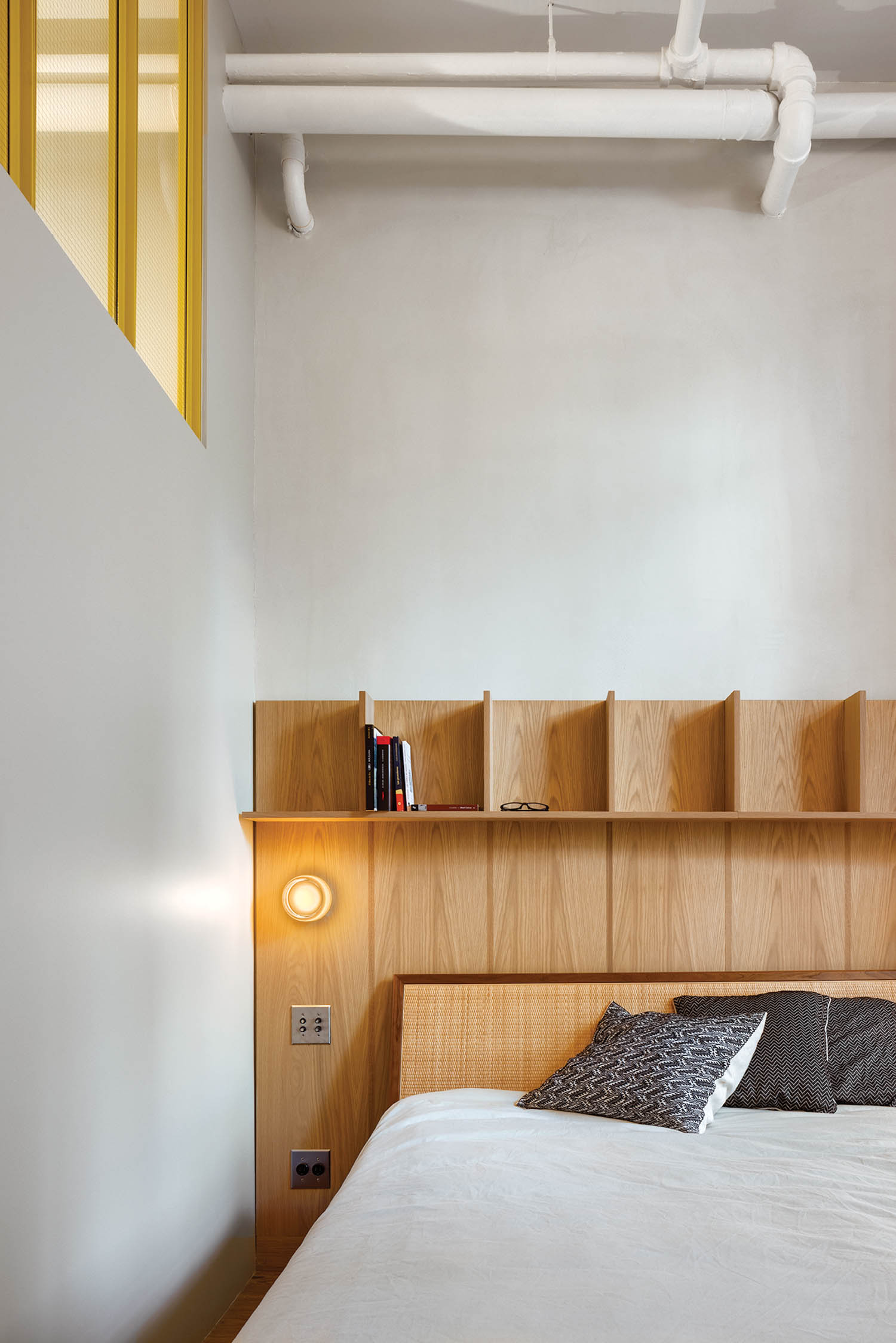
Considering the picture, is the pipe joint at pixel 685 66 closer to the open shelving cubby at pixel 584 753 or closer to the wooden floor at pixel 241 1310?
the open shelving cubby at pixel 584 753

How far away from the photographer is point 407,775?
271 cm

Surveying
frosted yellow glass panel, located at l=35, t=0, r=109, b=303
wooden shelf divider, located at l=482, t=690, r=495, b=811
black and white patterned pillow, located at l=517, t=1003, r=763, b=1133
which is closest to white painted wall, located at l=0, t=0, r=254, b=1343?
frosted yellow glass panel, located at l=35, t=0, r=109, b=303

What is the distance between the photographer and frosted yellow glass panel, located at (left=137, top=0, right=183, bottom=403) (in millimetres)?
1992

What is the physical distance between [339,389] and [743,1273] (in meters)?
2.51

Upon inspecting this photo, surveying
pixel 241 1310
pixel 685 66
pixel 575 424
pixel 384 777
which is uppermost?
pixel 685 66

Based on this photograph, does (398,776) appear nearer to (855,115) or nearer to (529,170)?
(529,170)

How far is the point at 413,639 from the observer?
294cm

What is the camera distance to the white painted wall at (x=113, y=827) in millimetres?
1328

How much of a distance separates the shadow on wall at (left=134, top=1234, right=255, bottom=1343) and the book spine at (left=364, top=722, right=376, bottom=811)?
3.79 feet

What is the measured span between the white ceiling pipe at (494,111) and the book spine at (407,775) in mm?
1772

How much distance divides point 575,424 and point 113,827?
196 centimetres

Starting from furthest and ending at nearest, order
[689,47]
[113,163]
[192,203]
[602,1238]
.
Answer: [689,47]
[192,203]
[113,163]
[602,1238]

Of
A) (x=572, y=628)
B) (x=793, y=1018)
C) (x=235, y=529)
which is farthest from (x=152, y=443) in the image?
(x=793, y=1018)

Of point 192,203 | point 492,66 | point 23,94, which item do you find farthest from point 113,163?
point 492,66
